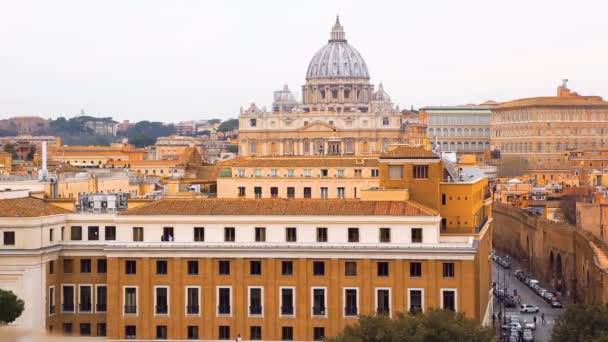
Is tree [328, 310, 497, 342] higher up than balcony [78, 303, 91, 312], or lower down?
higher up

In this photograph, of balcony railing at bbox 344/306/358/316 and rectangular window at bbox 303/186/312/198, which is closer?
balcony railing at bbox 344/306/358/316

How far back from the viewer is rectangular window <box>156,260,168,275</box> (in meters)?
41.1

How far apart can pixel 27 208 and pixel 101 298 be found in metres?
3.10

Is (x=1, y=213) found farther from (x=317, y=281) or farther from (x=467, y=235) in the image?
(x=467, y=235)

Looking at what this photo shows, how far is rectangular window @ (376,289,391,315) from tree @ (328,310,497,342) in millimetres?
4755

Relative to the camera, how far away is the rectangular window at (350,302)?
40.2 m

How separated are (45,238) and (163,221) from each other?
3.09 m

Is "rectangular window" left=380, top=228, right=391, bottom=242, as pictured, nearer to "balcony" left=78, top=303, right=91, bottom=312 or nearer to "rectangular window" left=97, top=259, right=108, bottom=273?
"rectangular window" left=97, top=259, right=108, bottom=273

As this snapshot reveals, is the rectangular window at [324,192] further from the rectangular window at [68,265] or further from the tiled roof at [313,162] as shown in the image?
the rectangular window at [68,265]

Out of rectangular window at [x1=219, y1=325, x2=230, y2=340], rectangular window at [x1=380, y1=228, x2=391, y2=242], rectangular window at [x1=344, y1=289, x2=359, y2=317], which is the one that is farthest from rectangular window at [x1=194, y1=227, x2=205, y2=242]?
rectangular window at [x1=380, y1=228, x2=391, y2=242]

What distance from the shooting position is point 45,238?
134ft

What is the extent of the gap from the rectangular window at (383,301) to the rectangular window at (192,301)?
4.71 m

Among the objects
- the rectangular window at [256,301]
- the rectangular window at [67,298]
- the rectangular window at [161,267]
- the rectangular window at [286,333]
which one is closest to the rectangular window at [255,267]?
the rectangular window at [256,301]

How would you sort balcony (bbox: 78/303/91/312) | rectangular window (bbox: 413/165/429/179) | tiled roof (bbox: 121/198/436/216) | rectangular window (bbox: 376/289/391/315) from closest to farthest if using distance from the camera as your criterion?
rectangular window (bbox: 376/289/391/315) → tiled roof (bbox: 121/198/436/216) → balcony (bbox: 78/303/91/312) → rectangular window (bbox: 413/165/429/179)
